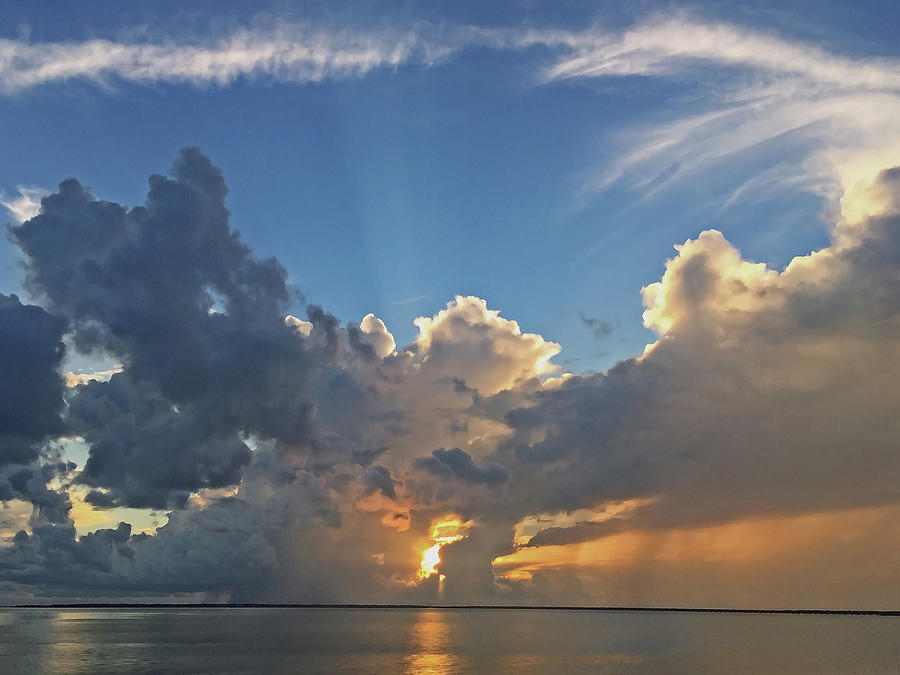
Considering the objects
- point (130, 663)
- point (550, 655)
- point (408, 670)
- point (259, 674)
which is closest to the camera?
point (259, 674)

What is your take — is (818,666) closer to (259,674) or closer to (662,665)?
(662,665)

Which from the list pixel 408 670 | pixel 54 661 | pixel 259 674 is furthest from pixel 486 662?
pixel 54 661

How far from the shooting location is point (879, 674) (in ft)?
446

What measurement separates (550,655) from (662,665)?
108 feet

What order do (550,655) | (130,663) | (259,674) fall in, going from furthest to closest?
(550,655)
(130,663)
(259,674)

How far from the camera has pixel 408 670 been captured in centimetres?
13900

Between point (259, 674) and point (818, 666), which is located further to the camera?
point (818, 666)

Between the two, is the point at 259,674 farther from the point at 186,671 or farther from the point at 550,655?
the point at 550,655

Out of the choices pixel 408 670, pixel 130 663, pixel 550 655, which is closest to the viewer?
pixel 408 670

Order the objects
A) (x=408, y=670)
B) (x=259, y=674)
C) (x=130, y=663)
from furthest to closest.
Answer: (x=130, y=663) → (x=408, y=670) → (x=259, y=674)

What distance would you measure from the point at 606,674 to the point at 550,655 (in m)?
48.8

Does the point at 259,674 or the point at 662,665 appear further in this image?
the point at 662,665

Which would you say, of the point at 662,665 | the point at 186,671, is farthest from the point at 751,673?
the point at 186,671

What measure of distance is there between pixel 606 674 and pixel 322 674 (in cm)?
4934
